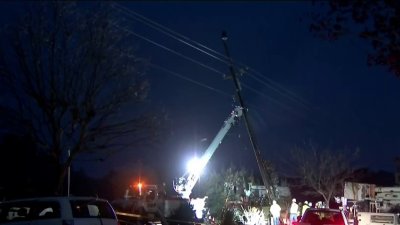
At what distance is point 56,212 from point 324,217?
8.81m

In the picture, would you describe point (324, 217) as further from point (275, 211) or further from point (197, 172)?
point (197, 172)

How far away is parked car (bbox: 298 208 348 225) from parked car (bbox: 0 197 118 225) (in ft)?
23.0

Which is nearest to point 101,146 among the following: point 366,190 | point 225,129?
point 225,129

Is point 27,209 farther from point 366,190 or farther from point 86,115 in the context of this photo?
point 366,190

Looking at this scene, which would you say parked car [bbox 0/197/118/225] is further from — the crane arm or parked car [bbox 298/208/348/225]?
the crane arm

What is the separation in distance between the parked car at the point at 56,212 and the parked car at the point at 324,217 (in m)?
7.02

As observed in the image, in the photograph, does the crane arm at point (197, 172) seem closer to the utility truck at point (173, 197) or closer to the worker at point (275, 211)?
the utility truck at point (173, 197)

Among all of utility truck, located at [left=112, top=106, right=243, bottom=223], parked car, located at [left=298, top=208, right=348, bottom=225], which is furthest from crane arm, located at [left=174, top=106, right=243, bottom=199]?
parked car, located at [left=298, top=208, right=348, bottom=225]

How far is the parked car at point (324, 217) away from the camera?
19359mm

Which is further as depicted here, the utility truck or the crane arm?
the crane arm

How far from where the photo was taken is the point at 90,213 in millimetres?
14727

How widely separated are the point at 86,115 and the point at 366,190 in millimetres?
19683

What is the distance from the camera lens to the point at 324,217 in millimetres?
Answer: 19562

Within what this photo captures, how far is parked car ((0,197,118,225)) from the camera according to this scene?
14.3 m
